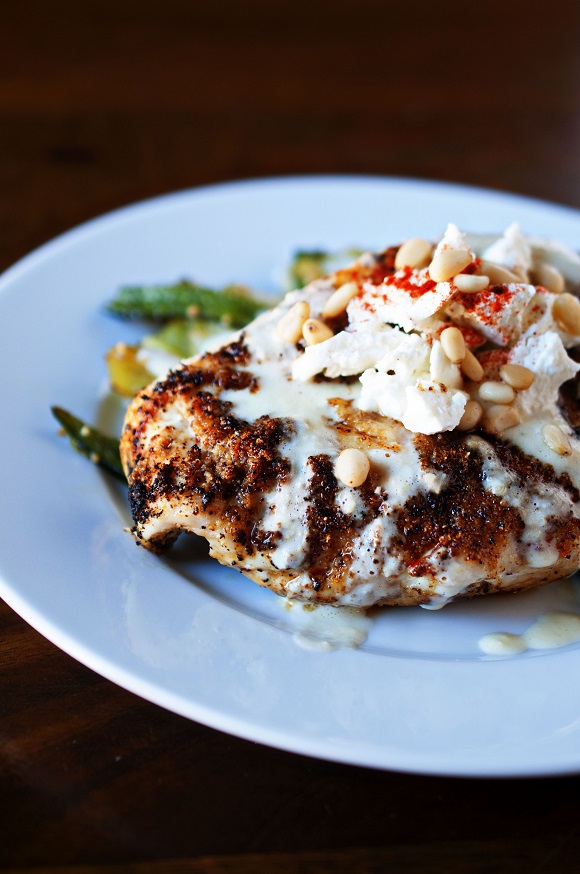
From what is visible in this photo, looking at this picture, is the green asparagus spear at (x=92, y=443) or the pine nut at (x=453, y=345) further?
the green asparagus spear at (x=92, y=443)

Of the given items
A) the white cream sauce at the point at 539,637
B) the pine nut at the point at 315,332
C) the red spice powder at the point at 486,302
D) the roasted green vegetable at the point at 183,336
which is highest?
the pine nut at the point at 315,332

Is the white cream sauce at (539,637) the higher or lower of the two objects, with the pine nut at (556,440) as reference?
lower

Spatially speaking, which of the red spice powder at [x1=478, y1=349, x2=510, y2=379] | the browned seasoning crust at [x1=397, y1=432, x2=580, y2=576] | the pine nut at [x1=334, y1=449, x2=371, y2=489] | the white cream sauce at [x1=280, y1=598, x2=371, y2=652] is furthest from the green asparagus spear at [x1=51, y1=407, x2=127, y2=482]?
the red spice powder at [x1=478, y1=349, x2=510, y2=379]

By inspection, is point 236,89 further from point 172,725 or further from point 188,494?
point 172,725

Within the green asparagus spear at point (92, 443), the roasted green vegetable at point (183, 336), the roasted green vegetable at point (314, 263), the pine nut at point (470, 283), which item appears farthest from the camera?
the roasted green vegetable at point (314, 263)

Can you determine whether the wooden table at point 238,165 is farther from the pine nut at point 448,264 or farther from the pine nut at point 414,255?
the pine nut at point 414,255

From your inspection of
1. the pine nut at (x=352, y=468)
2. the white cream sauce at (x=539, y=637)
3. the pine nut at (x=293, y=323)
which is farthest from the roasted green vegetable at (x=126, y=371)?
the white cream sauce at (x=539, y=637)

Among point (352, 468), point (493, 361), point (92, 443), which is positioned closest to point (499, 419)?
→ point (493, 361)
